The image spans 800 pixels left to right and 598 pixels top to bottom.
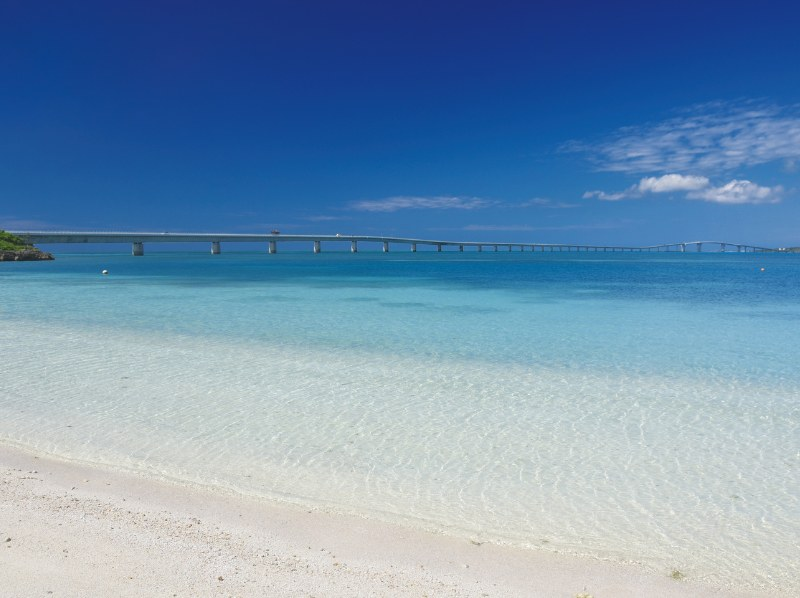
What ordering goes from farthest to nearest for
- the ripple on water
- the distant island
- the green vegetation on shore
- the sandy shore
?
the green vegetation on shore < the distant island < the ripple on water < the sandy shore

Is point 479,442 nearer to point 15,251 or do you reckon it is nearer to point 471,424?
point 471,424

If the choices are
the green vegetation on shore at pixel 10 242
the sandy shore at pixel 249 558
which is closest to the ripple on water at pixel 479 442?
the sandy shore at pixel 249 558

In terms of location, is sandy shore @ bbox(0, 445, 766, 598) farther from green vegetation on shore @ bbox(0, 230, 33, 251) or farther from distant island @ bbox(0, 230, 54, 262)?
green vegetation on shore @ bbox(0, 230, 33, 251)

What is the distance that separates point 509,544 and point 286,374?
18.7 feet

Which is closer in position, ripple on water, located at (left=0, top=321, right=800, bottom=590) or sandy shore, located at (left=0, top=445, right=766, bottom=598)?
sandy shore, located at (left=0, top=445, right=766, bottom=598)

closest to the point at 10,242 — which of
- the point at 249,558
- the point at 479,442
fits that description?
the point at 479,442

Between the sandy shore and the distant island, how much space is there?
2811 inches

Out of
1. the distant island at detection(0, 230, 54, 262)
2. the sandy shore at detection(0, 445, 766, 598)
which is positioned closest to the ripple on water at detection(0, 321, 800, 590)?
the sandy shore at detection(0, 445, 766, 598)

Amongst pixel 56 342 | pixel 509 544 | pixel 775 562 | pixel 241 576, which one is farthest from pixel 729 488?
pixel 56 342

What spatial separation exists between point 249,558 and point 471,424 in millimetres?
3394

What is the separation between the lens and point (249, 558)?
129 inches

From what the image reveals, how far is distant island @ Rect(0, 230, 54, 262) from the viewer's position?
62.2 m

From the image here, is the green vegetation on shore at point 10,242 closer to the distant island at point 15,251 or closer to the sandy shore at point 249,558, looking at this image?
the distant island at point 15,251

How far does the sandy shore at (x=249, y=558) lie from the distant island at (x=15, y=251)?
234 feet
